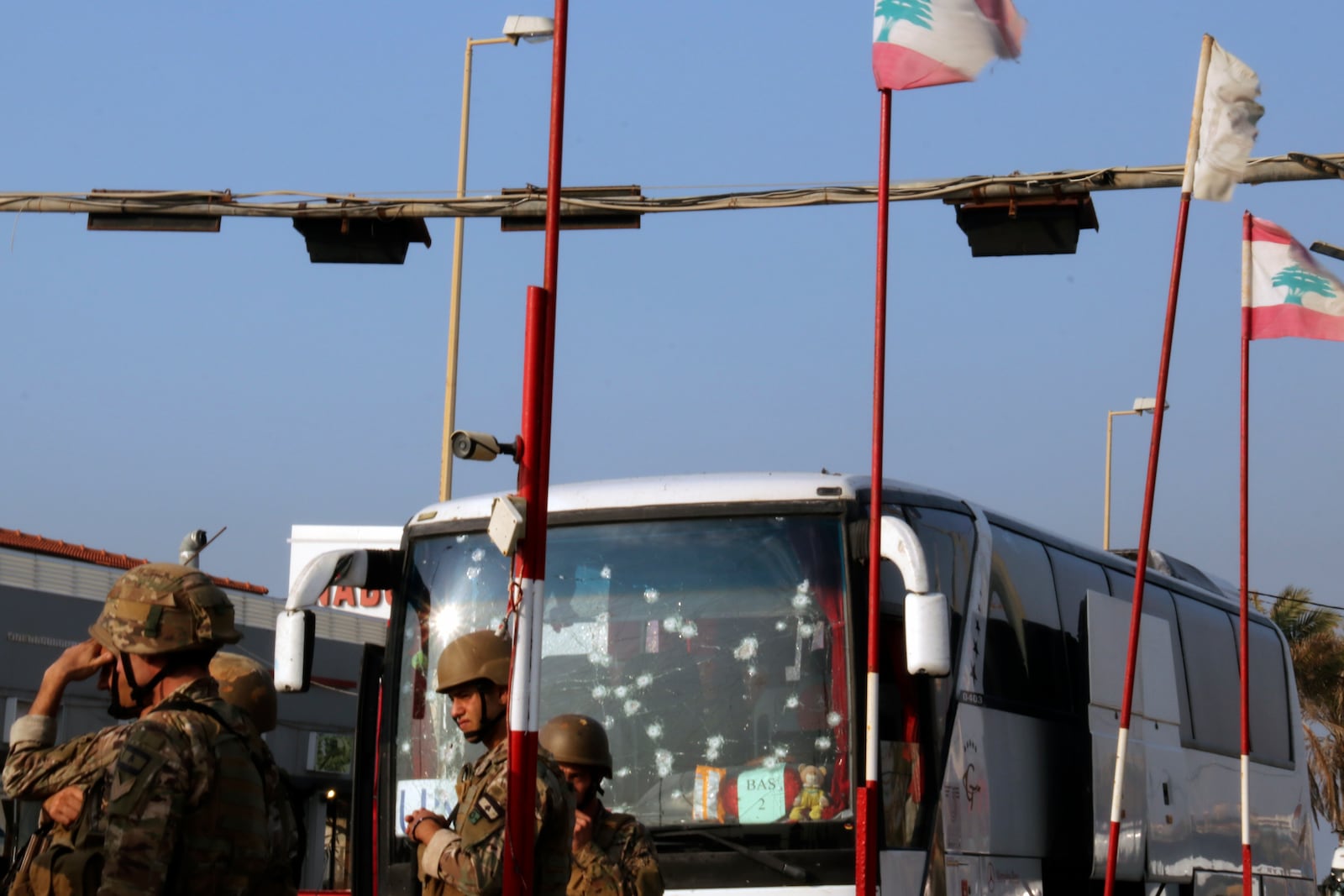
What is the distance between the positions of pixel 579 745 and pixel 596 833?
338 millimetres

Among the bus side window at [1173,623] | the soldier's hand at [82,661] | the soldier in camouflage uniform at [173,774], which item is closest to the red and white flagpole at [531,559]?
the soldier in camouflage uniform at [173,774]

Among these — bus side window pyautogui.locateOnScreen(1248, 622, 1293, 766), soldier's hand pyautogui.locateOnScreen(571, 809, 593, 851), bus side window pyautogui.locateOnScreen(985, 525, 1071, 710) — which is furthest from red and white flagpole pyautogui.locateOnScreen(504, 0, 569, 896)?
bus side window pyautogui.locateOnScreen(1248, 622, 1293, 766)

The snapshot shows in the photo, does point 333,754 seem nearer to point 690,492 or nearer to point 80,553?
point 80,553

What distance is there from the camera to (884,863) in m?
9.16

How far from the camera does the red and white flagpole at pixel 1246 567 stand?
14.3 metres

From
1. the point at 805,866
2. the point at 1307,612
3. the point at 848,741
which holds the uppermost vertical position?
the point at 1307,612

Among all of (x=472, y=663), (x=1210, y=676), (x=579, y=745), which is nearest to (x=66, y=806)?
(x=472, y=663)

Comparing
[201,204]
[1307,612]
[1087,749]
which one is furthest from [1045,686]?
[1307,612]

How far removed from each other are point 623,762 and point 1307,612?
35.4 m

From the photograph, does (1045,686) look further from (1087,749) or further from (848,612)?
(848,612)

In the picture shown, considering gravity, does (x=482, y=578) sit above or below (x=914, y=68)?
below

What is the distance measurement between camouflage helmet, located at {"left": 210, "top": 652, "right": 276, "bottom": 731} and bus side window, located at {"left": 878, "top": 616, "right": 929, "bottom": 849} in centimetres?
339

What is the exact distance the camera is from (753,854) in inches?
359

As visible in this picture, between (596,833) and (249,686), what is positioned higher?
(249,686)
